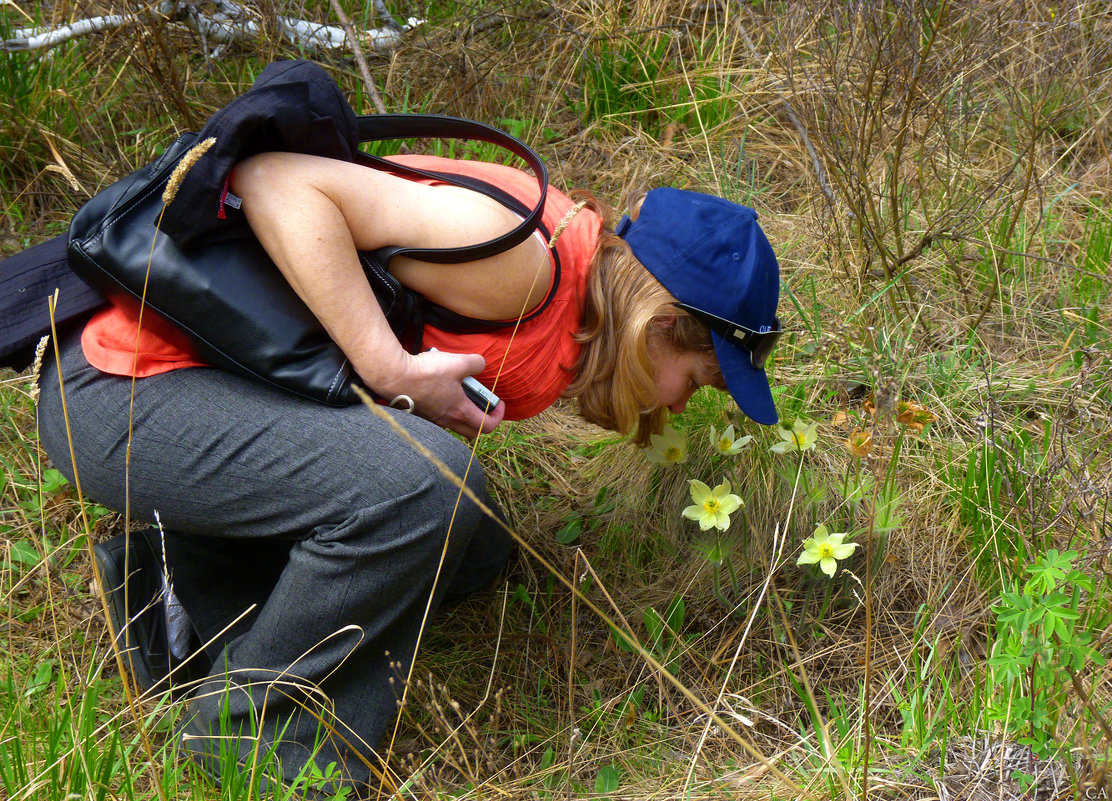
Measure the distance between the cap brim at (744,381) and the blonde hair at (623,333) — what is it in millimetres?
56

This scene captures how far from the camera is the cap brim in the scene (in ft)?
6.59

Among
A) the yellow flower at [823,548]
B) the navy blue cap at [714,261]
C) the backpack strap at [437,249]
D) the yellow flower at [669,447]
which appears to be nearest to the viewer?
the backpack strap at [437,249]

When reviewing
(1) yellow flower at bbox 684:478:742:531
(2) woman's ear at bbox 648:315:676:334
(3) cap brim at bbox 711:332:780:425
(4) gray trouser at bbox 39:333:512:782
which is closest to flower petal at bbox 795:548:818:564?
(1) yellow flower at bbox 684:478:742:531

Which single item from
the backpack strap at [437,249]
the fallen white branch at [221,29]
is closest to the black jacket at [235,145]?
the backpack strap at [437,249]

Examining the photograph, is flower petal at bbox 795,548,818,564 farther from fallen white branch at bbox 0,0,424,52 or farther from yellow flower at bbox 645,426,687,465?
fallen white branch at bbox 0,0,424,52

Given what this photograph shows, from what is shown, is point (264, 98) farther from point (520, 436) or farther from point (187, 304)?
point (520, 436)

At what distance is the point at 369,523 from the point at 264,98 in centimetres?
77

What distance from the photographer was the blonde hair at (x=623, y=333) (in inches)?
77.2

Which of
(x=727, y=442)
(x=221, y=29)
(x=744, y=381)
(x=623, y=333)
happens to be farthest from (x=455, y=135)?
(x=221, y=29)

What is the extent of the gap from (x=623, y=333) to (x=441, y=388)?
413mm

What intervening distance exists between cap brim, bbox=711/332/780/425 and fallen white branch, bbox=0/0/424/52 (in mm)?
2309

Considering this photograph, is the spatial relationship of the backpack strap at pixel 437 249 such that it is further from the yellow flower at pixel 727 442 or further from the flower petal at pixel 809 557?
the flower petal at pixel 809 557

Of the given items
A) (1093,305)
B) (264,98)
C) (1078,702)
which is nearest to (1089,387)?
(1093,305)

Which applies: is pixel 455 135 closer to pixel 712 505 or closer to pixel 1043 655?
pixel 712 505
